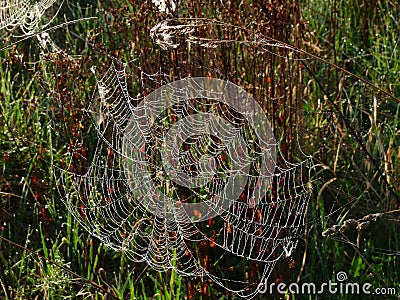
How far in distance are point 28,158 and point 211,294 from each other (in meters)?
1.15

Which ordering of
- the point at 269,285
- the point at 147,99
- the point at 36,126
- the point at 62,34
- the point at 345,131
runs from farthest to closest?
the point at 62,34 < the point at 36,126 < the point at 345,131 < the point at 147,99 < the point at 269,285

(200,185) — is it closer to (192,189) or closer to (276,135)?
(192,189)

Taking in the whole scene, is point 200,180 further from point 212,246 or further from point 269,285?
point 269,285

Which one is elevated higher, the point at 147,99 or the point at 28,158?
the point at 147,99

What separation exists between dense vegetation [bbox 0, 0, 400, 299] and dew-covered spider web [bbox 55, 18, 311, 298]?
7 centimetres

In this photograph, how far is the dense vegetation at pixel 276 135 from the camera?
9.19 ft

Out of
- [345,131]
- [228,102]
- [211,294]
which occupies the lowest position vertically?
[211,294]

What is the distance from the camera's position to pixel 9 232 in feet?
9.81

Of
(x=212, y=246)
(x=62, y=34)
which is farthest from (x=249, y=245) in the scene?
(x=62, y=34)

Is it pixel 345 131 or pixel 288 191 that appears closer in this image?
pixel 288 191

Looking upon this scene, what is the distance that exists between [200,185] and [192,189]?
58 millimetres

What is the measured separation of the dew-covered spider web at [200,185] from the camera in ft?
9.07

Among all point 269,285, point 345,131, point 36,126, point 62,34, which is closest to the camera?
point 269,285

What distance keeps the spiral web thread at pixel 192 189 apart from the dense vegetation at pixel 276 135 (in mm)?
74
